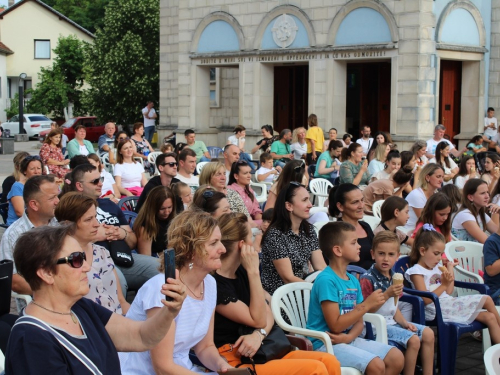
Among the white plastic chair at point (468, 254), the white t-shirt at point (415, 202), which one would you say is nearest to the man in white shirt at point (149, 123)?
the white t-shirt at point (415, 202)

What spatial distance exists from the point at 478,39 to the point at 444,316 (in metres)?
16.2

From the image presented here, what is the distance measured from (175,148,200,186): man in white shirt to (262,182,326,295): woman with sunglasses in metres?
3.90

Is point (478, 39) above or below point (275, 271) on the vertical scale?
above

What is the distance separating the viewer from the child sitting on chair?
223 inches

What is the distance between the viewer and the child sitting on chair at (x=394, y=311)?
5660 millimetres

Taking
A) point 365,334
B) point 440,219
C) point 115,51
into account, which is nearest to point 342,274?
point 365,334

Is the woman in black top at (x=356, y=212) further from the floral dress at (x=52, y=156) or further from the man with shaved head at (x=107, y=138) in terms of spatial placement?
the man with shaved head at (x=107, y=138)

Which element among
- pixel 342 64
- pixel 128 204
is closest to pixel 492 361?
pixel 128 204

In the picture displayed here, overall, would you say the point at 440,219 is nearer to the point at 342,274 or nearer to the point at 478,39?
the point at 342,274

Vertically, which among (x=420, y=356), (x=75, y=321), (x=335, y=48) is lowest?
(x=420, y=356)

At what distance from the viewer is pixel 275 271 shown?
20.7 feet

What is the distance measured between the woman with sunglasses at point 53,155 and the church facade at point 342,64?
30.7ft

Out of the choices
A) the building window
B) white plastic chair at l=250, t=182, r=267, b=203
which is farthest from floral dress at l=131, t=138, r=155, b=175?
the building window

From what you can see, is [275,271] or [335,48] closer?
[275,271]
